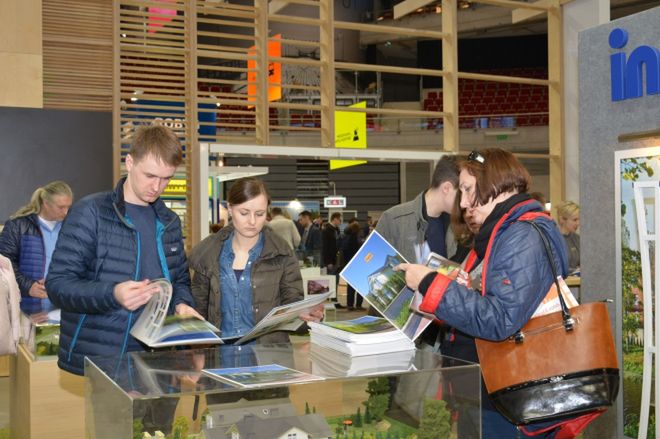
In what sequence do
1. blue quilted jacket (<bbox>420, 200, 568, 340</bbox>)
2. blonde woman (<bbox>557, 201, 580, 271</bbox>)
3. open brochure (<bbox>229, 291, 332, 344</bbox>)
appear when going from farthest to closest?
blonde woman (<bbox>557, 201, 580, 271</bbox>)
open brochure (<bbox>229, 291, 332, 344</bbox>)
blue quilted jacket (<bbox>420, 200, 568, 340</bbox>)

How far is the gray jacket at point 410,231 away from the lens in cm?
351

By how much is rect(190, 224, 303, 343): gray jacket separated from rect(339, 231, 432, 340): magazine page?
2.09 ft

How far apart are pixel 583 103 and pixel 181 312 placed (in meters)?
2.71

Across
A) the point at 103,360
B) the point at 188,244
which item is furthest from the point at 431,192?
the point at 188,244

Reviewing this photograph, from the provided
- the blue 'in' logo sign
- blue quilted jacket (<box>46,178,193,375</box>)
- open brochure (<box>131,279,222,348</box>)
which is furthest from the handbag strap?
the blue 'in' logo sign

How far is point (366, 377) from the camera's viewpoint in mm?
1951

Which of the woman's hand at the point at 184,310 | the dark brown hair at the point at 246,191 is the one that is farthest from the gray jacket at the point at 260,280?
the woman's hand at the point at 184,310

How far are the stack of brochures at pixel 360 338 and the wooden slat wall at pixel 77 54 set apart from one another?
4.97 metres

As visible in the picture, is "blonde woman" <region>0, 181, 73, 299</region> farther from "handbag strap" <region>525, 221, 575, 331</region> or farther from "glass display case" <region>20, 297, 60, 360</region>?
"handbag strap" <region>525, 221, 575, 331</region>

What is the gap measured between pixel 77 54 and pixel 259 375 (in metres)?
5.63

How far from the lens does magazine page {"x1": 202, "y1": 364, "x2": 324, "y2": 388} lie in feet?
6.08

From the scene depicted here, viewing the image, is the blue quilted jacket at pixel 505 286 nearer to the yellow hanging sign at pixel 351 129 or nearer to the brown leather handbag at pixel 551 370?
the brown leather handbag at pixel 551 370

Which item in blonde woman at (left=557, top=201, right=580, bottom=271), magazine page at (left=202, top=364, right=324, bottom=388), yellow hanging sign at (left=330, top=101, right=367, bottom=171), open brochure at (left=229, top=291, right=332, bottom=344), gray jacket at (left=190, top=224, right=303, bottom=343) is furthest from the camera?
yellow hanging sign at (left=330, top=101, right=367, bottom=171)

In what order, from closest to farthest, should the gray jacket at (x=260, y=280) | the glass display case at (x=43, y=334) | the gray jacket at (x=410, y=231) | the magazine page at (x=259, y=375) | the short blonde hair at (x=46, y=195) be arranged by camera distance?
the magazine page at (x=259, y=375) → the gray jacket at (x=260, y=280) → the gray jacket at (x=410, y=231) → the glass display case at (x=43, y=334) → the short blonde hair at (x=46, y=195)
